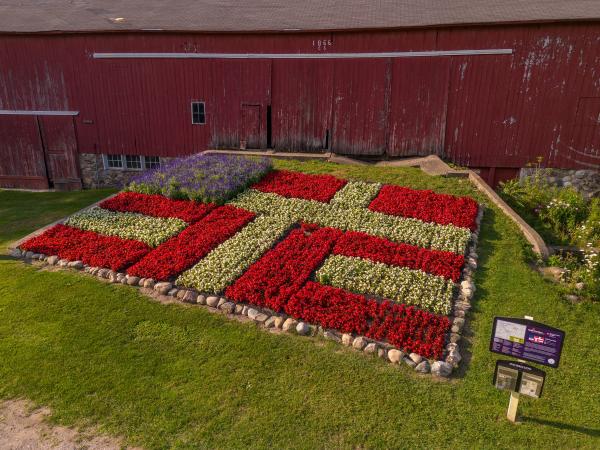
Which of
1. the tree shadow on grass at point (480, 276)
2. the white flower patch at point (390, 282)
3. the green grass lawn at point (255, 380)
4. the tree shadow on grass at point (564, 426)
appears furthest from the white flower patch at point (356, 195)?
the tree shadow on grass at point (564, 426)

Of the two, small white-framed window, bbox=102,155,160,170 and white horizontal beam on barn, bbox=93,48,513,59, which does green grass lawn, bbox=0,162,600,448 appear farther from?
small white-framed window, bbox=102,155,160,170

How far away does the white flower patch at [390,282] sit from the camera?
29.9ft

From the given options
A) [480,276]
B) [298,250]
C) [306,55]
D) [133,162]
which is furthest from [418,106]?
[133,162]

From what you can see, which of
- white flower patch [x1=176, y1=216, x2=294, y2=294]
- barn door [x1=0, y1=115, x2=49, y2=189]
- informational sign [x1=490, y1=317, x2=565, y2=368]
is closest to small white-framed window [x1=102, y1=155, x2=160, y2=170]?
barn door [x1=0, y1=115, x2=49, y2=189]

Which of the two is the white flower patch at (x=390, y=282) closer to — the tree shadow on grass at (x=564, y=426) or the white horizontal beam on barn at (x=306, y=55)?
the tree shadow on grass at (x=564, y=426)

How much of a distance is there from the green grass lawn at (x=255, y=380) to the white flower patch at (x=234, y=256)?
84 cm

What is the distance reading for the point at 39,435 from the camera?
6.40 m

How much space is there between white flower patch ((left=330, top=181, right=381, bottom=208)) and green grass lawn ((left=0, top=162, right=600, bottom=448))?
15.7ft

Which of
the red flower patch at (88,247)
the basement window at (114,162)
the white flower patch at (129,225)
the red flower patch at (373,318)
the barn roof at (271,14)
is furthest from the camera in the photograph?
the basement window at (114,162)

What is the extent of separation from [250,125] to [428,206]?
981 centimetres

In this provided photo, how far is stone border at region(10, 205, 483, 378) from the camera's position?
7.70 metres

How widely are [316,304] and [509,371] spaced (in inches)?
150

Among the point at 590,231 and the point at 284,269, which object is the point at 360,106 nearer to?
the point at 590,231

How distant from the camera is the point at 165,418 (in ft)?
21.7
